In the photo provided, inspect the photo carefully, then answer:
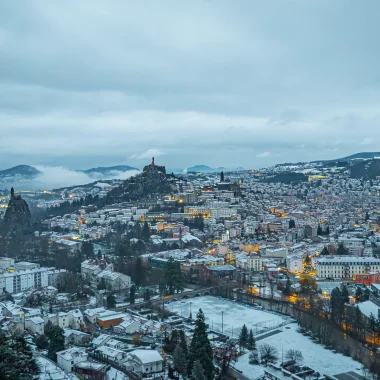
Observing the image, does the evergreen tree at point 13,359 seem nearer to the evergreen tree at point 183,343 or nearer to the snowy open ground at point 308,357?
the evergreen tree at point 183,343

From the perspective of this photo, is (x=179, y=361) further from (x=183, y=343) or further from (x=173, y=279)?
(x=173, y=279)

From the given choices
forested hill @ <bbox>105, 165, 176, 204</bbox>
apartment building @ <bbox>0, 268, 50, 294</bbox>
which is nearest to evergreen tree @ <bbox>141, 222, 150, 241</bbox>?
apartment building @ <bbox>0, 268, 50, 294</bbox>

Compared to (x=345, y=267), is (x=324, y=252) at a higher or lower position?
higher

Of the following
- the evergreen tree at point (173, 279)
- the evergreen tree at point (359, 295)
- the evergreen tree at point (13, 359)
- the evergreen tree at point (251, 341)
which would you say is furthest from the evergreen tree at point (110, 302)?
the evergreen tree at point (13, 359)

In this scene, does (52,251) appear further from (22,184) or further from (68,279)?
(22,184)

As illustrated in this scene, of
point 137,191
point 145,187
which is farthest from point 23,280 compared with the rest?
point 145,187

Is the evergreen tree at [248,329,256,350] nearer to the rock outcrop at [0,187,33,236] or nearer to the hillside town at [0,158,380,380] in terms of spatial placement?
the hillside town at [0,158,380,380]
